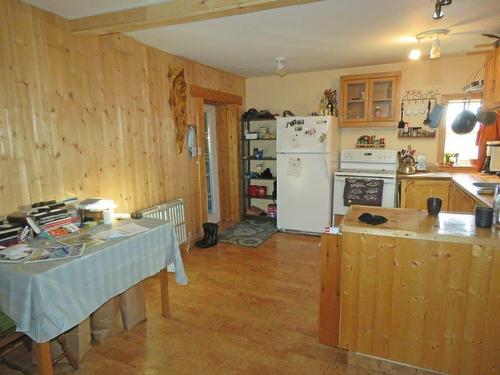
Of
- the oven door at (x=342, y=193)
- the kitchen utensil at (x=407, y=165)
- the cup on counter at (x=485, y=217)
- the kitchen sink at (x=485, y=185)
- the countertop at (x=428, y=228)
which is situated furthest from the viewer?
the kitchen utensil at (x=407, y=165)

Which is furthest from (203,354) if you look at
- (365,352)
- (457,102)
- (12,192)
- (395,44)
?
(457,102)

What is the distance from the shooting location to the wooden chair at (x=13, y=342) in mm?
1785

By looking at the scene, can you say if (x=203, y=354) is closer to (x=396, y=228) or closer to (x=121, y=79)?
(x=396, y=228)

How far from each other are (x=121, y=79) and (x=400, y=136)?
3.63m

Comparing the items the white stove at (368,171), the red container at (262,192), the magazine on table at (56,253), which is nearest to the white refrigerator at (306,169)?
the white stove at (368,171)

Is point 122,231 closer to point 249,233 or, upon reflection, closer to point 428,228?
point 428,228

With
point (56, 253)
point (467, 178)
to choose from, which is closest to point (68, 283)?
point (56, 253)

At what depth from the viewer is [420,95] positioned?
4.36 metres

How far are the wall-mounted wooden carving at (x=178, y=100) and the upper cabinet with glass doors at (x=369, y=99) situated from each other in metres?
2.19

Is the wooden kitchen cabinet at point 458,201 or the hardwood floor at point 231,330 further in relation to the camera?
the wooden kitchen cabinet at point 458,201

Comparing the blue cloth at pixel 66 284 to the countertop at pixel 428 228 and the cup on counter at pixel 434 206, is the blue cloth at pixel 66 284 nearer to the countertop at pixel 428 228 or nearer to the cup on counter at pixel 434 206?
the countertop at pixel 428 228

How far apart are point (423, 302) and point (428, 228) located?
1.36ft

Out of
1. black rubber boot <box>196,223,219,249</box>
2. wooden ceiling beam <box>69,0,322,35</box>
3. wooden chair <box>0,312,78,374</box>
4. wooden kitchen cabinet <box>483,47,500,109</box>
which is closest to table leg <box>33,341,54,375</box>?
wooden chair <box>0,312,78,374</box>

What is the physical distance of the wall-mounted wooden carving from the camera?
3.72 metres
